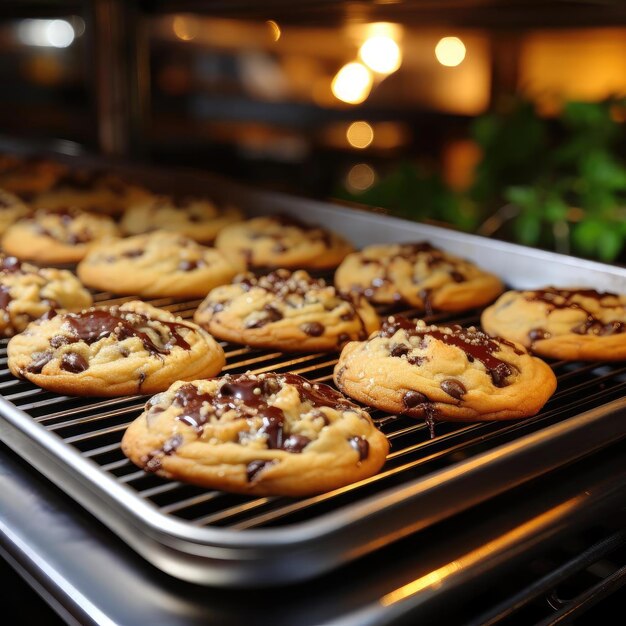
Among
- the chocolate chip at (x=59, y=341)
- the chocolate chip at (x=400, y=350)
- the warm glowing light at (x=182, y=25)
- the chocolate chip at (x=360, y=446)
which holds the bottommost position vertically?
the chocolate chip at (x=360, y=446)

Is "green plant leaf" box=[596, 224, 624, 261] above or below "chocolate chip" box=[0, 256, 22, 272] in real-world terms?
below

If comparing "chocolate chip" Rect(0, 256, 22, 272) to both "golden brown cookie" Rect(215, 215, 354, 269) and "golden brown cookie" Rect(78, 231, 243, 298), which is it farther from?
"golden brown cookie" Rect(215, 215, 354, 269)

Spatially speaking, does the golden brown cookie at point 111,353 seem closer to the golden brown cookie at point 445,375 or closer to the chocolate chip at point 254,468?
the golden brown cookie at point 445,375

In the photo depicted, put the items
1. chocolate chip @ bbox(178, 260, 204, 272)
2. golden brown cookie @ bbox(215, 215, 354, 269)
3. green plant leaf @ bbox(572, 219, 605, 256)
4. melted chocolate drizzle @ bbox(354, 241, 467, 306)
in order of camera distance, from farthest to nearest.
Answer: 1. green plant leaf @ bbox(572, 219, 605, 256)
2. golden brown cookie @ bbox(215, 215, 354, 269)
3. chocolate chip @ bbox(178, 260, 204, 272)
4. melted chocolate drizzle @ bbox(354, 241, 467, 306)

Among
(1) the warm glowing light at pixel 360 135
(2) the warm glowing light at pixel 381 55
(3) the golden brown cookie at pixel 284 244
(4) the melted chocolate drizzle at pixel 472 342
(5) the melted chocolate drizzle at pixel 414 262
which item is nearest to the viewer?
(4) the melted chocolate drizzle at pixel 472 342

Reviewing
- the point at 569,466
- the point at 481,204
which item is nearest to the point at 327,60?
the point at 481,204

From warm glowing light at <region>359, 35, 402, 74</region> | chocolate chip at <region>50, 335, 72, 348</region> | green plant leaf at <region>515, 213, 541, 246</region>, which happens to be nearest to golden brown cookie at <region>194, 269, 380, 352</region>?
chocolate chip at <region>50, 335, 72, 348</region>

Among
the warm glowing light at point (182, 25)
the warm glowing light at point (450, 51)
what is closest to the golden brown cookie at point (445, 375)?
the warm glowing light at point (182, 25)
